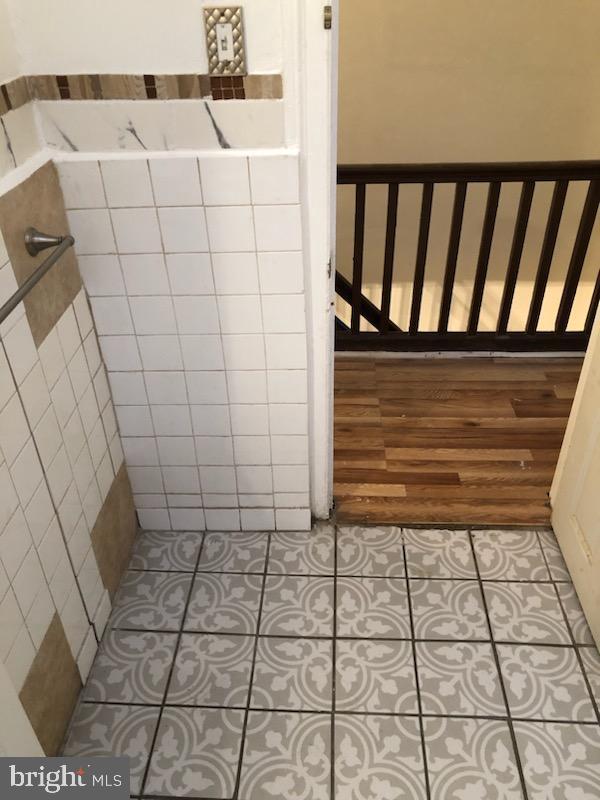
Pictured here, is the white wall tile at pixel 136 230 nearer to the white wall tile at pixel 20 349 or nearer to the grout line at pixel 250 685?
the white wall tile at pixel 20 349

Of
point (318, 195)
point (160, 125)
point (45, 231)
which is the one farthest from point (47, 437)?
point (318, 195)

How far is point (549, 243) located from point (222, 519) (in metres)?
1.94

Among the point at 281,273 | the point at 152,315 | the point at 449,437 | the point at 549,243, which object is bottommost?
the point at 449,437

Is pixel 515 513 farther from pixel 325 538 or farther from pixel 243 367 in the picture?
pixel 243 367

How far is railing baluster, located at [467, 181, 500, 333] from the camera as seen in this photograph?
2.77 m

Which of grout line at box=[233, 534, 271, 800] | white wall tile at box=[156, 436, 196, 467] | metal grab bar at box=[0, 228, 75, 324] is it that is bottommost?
grout line at box=[233, 534, 271, 800]

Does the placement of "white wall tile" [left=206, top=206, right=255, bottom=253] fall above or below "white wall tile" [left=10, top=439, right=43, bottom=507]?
above

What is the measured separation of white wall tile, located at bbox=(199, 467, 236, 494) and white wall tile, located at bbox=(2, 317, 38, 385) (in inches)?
31.8

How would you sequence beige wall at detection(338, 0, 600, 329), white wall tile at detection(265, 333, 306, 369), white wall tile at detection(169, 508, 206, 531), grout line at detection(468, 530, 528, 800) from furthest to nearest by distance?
beige wall at detection(338, 0, 600, 329) < white wall tile at detection(169, 508, 206, 531) < white wall tile at detection(265, 333, 306, 369) < grout line at detection(468, 530, 528, 800)

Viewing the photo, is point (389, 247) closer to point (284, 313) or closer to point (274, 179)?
point (284, 313)

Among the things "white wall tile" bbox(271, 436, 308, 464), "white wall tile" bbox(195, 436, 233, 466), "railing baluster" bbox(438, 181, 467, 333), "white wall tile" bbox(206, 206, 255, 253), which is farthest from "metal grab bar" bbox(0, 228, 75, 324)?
"railing baluster" bbox(438, 181, 467, 333)

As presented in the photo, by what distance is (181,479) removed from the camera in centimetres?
218

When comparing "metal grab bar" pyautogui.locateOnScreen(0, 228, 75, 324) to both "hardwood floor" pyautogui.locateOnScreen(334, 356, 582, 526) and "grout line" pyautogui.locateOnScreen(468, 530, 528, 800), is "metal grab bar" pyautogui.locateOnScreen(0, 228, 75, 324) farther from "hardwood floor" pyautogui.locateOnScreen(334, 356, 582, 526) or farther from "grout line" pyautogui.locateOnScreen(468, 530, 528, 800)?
"grout line" pyautogui.locateOnScreen(468, 530, 528, 800)

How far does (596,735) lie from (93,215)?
1.91m
